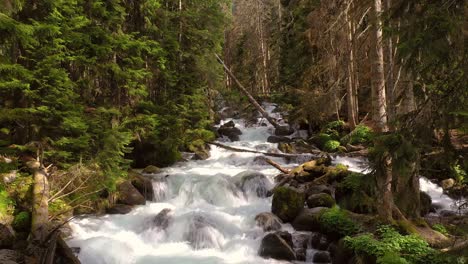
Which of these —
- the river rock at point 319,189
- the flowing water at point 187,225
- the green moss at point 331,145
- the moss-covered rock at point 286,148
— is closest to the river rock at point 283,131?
the moss-covered rock at point 286,148

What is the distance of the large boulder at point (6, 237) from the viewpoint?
835 centimetres

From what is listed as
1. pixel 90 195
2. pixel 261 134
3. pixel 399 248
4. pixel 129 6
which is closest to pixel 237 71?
pixel 261 134

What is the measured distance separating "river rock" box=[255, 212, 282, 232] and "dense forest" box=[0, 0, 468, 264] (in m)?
0.30

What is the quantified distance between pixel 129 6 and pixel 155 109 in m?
4.87

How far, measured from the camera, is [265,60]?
39.4 meters

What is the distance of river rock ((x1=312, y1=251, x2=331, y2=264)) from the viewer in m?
9.47

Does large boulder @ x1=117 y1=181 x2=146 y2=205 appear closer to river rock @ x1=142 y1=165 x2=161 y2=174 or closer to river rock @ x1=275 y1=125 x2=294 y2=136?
river rock @ x1=142 y1=165 x2=161 y2=174

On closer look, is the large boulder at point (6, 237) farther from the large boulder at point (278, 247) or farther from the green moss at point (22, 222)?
the large boulder at point (278, 247)

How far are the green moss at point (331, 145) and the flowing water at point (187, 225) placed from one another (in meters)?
2.40

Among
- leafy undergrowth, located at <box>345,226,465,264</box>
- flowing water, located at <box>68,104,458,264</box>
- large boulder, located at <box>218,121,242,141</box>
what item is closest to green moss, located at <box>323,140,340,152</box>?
flowing water, located at <box>68,104,458,264</box>

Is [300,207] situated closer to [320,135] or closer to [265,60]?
[320,135]

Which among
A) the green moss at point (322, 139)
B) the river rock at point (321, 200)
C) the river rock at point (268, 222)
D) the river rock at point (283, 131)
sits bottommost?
the river rock at point (268, 222)

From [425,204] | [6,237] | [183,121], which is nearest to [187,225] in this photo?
[6,237]

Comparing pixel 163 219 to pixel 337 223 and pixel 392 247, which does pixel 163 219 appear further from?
pixel 392 247
